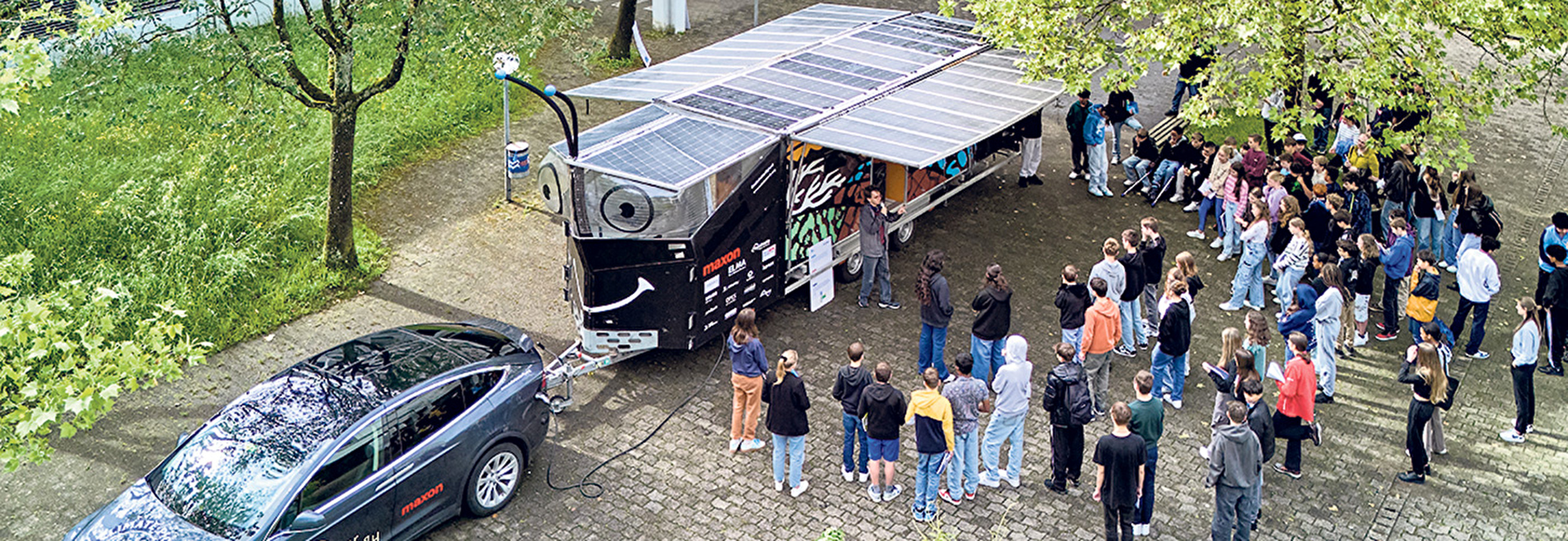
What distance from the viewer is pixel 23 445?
898 centimetres

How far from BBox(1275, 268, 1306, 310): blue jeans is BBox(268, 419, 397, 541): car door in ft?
30.7

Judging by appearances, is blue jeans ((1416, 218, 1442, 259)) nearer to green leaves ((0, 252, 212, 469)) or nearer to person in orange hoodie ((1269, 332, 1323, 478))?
person in orange hoodie ((1269, 332, 1323, 478))

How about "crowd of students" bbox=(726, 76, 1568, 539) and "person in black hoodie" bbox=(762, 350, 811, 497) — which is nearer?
"crowd of students" bbox=(726, 76, 1568, 539)

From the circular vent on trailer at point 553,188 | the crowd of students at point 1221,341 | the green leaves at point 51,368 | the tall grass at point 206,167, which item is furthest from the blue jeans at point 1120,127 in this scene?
the green leaves at point 51,368

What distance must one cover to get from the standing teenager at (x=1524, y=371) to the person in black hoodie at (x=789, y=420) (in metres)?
6.70

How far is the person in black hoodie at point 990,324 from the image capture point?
40.7 ft

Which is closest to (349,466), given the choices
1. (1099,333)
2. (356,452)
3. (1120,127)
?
(356,452)

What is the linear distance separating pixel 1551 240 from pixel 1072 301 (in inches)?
216

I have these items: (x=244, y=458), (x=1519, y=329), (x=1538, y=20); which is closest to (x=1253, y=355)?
(x=1519, y=329)

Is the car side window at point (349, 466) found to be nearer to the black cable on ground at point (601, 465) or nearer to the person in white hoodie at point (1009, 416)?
the black cable on ground at point (601, 465)

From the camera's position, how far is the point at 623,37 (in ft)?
73.4

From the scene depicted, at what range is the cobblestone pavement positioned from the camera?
36.6 ft

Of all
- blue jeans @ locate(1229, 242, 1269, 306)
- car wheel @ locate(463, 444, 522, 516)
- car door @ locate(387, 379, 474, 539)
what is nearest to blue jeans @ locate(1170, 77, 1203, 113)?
blue jeans @ locate(1229, 242, 1269, 306)

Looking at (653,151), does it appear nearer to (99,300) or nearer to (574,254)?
(574,254)
